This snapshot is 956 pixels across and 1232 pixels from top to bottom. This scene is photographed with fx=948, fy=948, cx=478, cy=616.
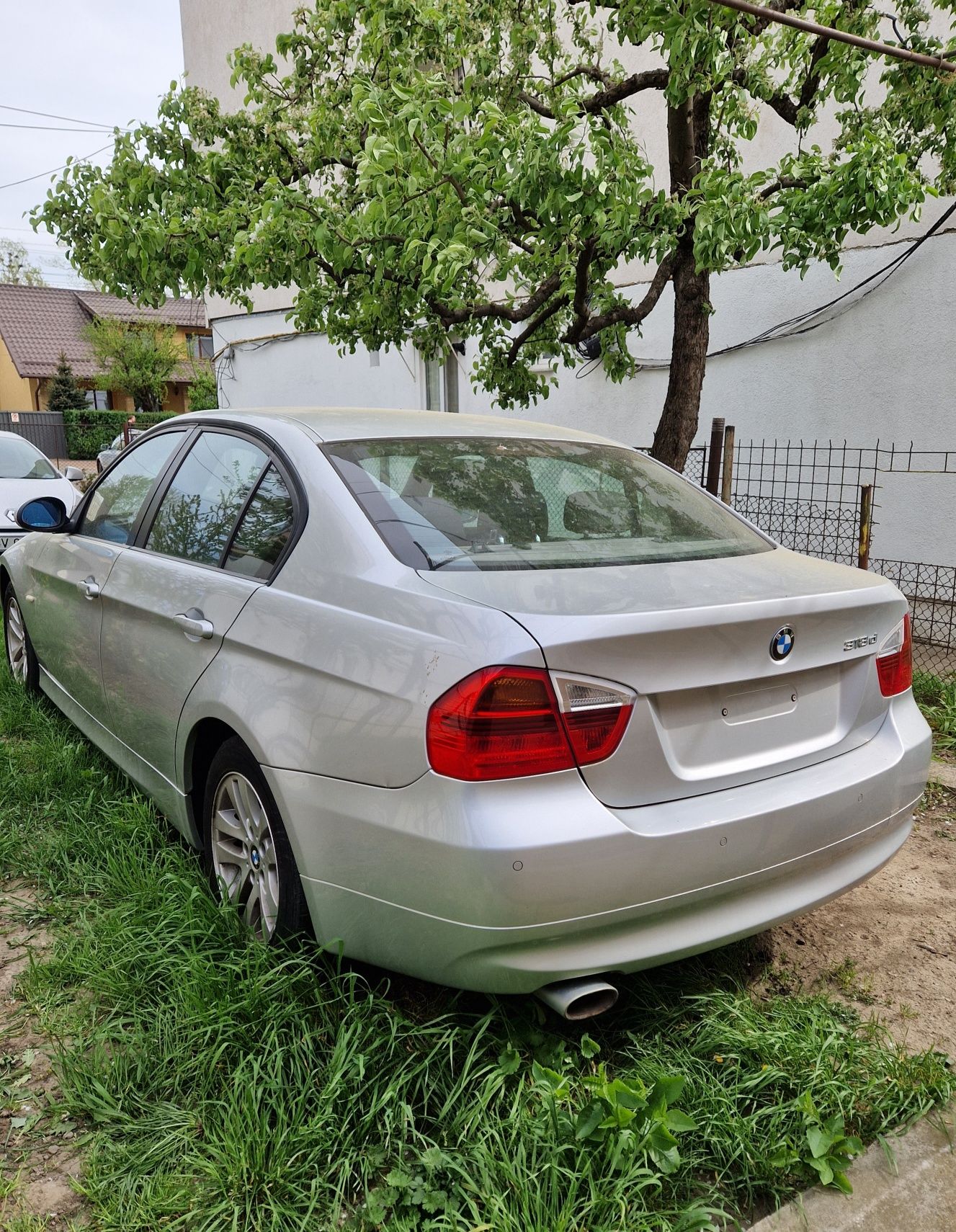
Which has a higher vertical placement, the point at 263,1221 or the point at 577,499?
the point at 577,499

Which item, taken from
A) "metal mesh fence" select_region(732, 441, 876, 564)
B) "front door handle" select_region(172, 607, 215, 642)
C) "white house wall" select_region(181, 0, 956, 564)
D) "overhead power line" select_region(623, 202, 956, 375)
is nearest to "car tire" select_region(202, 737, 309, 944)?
"front door handle" select_region(172, 607, 215, 642)

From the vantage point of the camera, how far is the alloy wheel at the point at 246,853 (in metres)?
2.44

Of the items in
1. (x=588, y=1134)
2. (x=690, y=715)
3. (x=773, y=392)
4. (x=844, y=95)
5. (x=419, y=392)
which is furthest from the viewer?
(x=419, y=392)

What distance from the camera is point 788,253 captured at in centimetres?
465

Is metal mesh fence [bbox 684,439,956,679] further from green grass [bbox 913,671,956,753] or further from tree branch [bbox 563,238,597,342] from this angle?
tree branch [bbox 563,238,597,342]

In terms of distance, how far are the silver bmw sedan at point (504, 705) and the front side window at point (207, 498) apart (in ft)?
0.05

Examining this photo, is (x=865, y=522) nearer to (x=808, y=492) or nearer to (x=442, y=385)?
(x=808, y=492)

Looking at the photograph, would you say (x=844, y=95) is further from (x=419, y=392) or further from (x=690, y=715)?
(x=419, y=392)

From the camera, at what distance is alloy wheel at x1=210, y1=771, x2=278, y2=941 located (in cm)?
244

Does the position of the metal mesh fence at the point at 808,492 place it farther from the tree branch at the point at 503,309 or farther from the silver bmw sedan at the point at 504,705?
the silver bmw sedan at the point at 504,705

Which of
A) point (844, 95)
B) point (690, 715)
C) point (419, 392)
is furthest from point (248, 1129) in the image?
point (419, 392)

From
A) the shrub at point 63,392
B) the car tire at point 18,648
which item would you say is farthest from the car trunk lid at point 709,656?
the shrub at point 63,392

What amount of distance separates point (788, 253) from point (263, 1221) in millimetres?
4526

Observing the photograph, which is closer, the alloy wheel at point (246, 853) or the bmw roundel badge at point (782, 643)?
the bmw roundel badge at point (782, 643)
